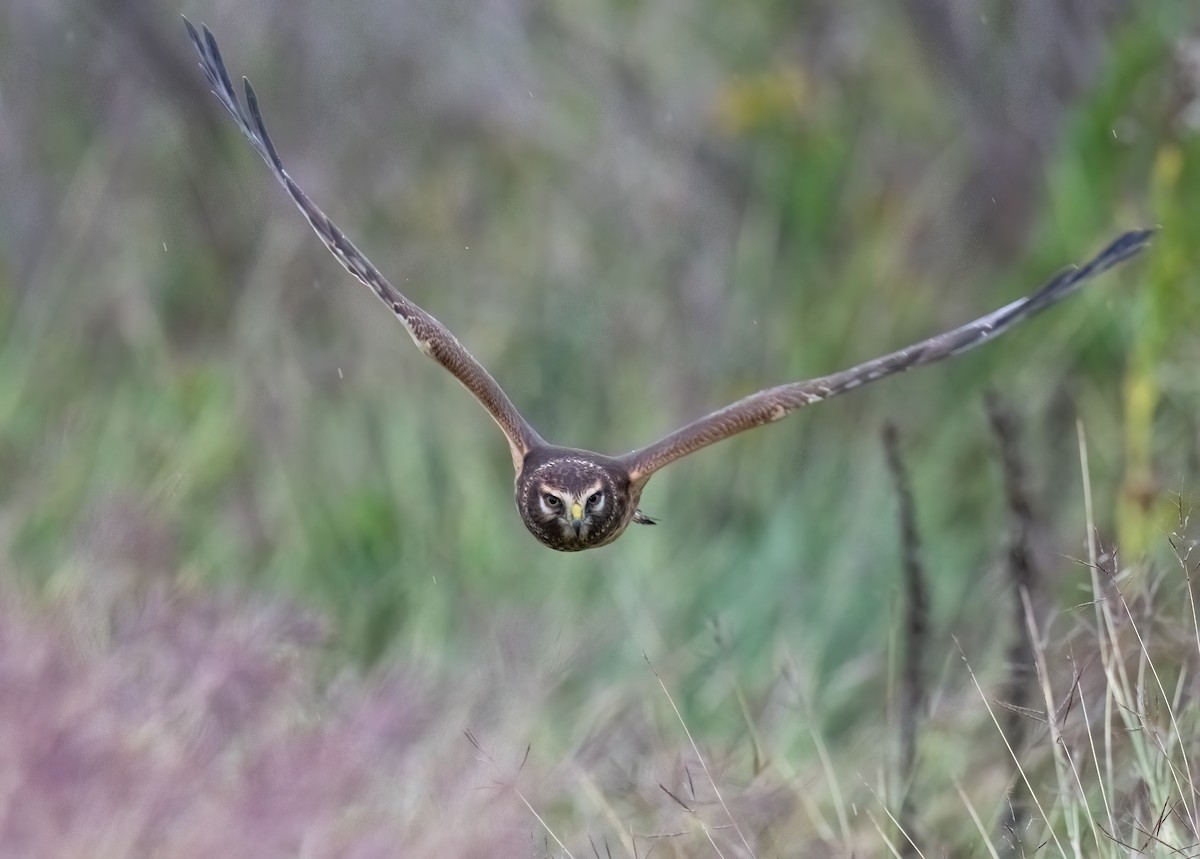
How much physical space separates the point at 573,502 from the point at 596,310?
3765mm

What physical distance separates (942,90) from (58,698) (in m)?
6.50

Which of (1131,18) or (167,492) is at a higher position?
(167,492)

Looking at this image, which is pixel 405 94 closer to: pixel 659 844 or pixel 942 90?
pixel 942 90

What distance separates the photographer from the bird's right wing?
3.45 meters

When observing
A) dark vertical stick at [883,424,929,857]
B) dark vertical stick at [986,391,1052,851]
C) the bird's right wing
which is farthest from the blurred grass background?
the bird's right wing

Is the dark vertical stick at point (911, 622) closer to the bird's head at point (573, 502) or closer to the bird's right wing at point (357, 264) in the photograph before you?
the bird's head at point (573, 502)

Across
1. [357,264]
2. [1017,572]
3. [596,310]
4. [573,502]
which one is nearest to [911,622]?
[1017,572]

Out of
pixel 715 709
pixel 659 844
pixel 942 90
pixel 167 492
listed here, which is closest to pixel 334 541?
pixel 167 492

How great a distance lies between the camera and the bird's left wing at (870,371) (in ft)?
10.7

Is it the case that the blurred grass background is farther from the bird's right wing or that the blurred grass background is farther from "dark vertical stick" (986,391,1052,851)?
the bird's right wing

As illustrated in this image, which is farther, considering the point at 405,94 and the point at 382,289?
the point at 405,94

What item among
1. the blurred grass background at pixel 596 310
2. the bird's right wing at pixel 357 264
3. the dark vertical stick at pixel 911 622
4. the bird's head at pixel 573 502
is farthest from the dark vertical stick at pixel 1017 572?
the bird's right wing at pixel 357 264

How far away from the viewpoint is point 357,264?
3.48m

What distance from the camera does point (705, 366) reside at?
7.08 metres
